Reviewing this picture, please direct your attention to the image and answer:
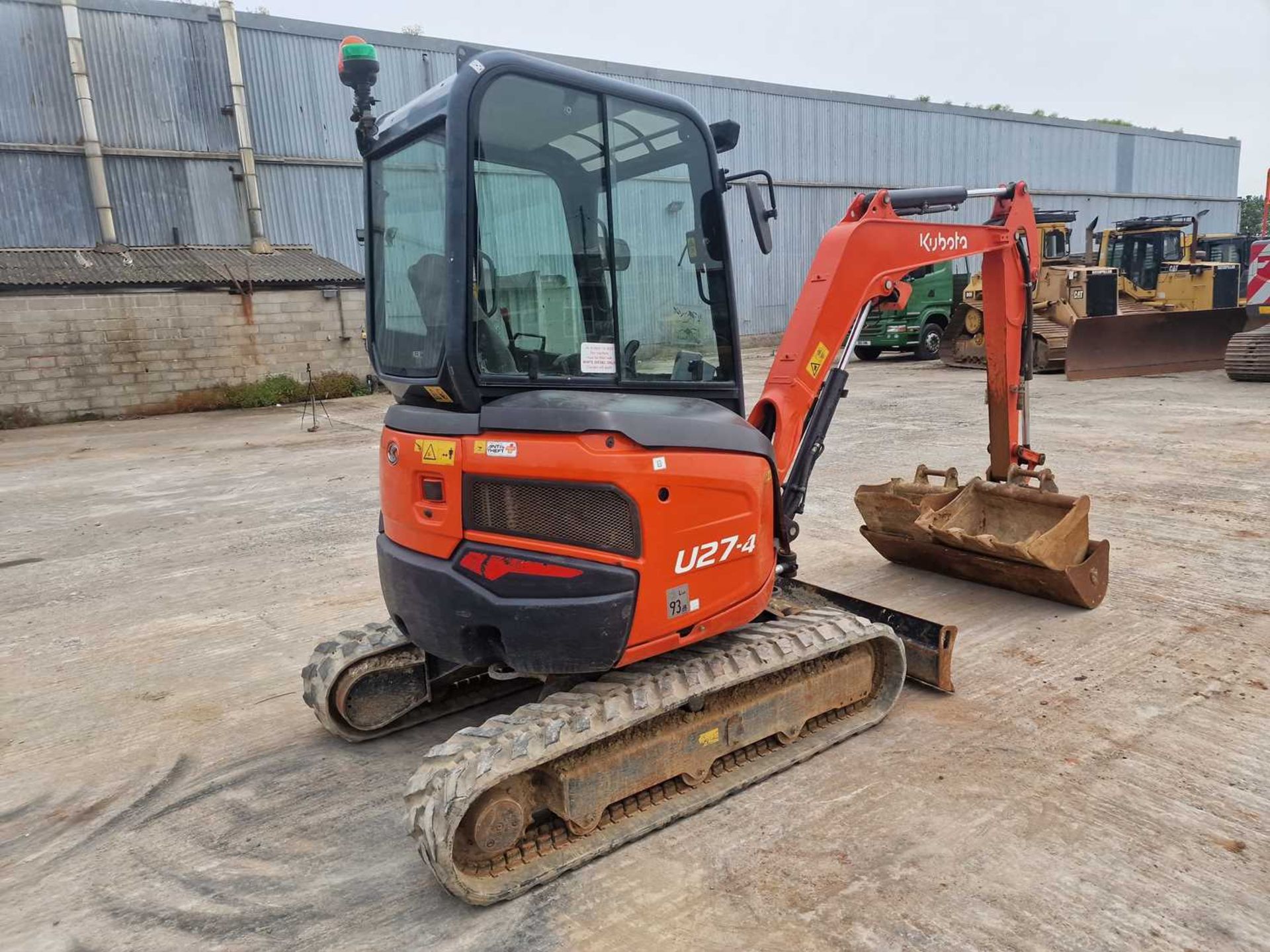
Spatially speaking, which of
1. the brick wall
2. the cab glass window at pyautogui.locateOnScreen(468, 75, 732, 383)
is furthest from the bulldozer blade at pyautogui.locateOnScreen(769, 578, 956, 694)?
the brick wall

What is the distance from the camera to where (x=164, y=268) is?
17641 millimetres

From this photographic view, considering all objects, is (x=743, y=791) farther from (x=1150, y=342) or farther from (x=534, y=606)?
(x=1150, y=342)

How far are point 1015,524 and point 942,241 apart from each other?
6.11ft

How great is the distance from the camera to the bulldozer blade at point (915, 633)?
12.8 feet

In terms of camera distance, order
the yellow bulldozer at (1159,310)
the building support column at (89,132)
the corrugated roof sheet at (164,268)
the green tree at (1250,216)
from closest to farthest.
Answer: the yellow bulldozer at (1159,310) < the corrugated roof sheet at (164,268) < the building support column at (89,132) < the green tree at (1250,216)

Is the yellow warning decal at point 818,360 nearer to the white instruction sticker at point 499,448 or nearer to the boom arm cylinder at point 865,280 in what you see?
the boom arm cylinder at point 865,280

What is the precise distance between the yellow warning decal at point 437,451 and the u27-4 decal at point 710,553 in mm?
838

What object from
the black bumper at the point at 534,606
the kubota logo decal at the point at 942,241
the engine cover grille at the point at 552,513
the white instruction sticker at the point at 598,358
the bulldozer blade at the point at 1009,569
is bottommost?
the bulldozer blade at the point at 1009,569

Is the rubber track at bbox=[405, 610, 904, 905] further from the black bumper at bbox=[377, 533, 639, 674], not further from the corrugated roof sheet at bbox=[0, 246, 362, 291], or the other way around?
the corrugated roof sheet at bbox=[0, 246, 362, 291]

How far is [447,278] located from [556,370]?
0.47 metres

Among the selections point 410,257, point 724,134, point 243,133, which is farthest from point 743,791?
point 243,133

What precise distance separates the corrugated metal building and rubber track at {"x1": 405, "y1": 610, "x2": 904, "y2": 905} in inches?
705

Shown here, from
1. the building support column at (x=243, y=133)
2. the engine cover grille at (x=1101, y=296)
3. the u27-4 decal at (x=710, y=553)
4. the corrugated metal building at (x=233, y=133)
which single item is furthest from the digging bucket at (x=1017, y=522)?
the building support column at (x=243, y=133)

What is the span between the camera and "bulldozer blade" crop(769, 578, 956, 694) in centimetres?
390
